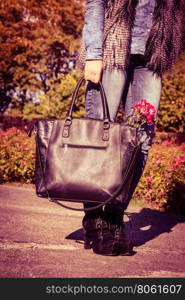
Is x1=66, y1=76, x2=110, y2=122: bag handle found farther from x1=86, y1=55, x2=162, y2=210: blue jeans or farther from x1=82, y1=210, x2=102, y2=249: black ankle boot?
x1=82, y1=210, x2=102, y2=249: black ankle boot

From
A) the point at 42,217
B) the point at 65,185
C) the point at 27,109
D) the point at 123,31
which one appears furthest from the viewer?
the point at 27,109

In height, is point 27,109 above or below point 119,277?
below

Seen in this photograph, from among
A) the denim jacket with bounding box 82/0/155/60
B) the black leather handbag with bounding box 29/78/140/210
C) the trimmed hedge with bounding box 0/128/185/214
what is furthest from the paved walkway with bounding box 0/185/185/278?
the denim jacket with bounding box 82/0/155/60

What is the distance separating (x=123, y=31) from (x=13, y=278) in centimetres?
163

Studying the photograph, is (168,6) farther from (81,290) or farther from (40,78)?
(40,78)

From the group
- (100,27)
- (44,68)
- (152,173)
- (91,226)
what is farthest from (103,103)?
(44,68)

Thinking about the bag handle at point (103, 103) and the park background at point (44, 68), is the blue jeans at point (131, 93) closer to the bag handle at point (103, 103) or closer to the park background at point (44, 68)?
the bag handle at point (103, 103)

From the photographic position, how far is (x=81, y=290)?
6.32 ft

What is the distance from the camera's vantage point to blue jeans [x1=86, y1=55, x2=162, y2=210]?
8.59ft

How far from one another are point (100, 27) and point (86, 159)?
0.83 m

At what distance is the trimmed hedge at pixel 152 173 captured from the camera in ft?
16.4

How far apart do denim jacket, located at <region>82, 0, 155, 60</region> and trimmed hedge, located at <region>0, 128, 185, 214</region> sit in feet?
8.43

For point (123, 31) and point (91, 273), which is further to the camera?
point (123, 31)

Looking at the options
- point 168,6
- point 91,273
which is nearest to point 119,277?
point 91,273
